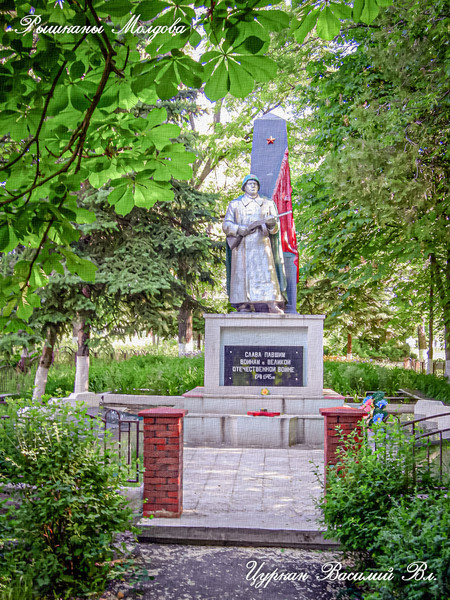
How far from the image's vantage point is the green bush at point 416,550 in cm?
329

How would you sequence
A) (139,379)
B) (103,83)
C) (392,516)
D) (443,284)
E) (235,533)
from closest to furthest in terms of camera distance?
(103,83) < (392,516) < (235,533) < (443,284) < (139,379)

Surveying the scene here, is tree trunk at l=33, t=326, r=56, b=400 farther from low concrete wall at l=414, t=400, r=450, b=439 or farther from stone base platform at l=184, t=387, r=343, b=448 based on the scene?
low concrete wall at l=414, t=400, r=450, b=439

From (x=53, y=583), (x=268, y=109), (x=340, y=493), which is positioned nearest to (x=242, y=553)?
(x=340, y=493)

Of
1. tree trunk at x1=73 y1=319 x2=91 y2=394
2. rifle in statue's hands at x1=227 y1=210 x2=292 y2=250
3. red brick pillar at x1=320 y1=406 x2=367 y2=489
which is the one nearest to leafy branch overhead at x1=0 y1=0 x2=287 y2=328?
red brick pillar at x1=320 y1=406 x2=367 y2=489

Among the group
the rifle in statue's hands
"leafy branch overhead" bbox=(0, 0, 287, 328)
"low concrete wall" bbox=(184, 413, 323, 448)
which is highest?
the rifle in statue's hands

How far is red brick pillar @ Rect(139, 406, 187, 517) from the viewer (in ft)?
→ 19.1

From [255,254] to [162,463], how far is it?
618 centimetres

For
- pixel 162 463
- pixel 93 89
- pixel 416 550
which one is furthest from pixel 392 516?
pixel 93 89

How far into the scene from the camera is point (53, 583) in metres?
4.10

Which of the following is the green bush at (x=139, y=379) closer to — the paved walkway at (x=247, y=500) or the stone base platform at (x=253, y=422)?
the stone base platform at (x=253, y=422)

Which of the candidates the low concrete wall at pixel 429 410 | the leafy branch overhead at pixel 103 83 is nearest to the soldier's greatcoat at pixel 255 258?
the low concrete wall at pixel 429 410

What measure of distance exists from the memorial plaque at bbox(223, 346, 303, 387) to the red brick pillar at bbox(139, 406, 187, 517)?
191 inches

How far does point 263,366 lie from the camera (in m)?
10.7

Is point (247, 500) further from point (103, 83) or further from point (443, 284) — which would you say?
point (443, 284)
